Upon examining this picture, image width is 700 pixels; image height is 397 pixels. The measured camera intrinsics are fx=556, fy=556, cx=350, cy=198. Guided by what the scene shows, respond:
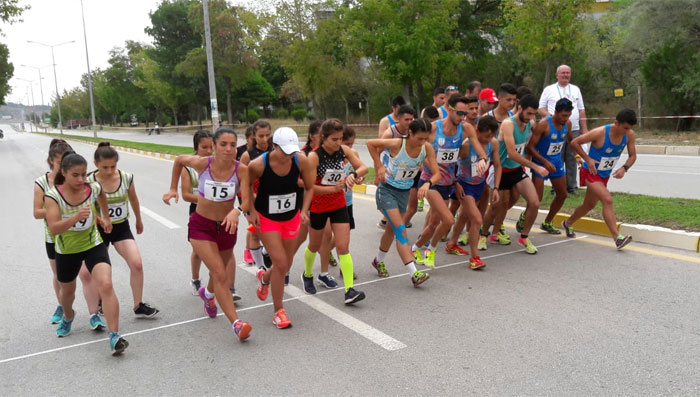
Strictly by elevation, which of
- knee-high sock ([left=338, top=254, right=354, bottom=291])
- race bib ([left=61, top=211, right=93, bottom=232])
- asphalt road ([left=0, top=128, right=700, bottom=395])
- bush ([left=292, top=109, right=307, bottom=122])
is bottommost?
asphalt road ([left=0, top=128, right=700, bottom=395])

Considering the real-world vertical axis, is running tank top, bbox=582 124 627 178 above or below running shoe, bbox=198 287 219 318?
above

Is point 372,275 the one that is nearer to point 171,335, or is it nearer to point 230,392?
point 171,335

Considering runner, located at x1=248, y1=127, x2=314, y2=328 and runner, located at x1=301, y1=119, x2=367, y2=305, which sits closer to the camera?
runner, located at x1=248, y1=127, x2=314, y2=328

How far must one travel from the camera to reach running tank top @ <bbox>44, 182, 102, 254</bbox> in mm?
4402

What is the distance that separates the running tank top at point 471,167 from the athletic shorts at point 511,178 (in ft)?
1.77

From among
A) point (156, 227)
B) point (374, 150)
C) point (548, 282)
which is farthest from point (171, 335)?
point (156, 227)

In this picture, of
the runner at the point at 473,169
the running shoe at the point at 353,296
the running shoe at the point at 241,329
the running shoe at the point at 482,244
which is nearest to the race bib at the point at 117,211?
the running shoe at the point at 241,329

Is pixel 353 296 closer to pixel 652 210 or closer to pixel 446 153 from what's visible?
pixel 446 153

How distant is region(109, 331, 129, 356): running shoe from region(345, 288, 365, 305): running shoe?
1.91m

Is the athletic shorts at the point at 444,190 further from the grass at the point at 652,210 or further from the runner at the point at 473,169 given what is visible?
the grass at the point at 652,210

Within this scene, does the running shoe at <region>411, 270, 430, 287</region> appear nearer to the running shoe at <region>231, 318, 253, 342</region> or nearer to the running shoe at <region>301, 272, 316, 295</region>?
the running shoe at <region>301, 272, 316, 295</region>

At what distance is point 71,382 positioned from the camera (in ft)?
12.8

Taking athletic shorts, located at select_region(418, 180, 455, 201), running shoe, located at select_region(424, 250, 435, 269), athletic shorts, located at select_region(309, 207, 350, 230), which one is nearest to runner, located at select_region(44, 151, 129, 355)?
athletic shorts, located at select_region(309, 207, 350, 230)

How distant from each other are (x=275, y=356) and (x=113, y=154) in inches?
93.9
